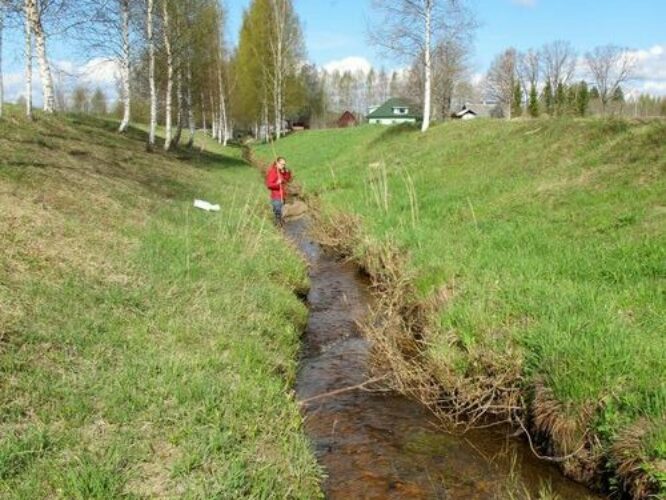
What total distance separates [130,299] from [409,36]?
25160 mm

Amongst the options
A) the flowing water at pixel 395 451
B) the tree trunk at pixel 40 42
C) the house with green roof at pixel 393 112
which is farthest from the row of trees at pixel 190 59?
the house with green roof at pixel 393 112

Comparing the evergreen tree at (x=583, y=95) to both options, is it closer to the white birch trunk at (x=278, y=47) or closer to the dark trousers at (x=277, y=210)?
the white birch trunk at (x=278, y=47)

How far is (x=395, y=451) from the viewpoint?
5242 mm

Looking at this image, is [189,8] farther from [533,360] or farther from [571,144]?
[533,360]

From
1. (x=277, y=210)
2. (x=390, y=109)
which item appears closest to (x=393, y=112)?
(x=390, y=109)

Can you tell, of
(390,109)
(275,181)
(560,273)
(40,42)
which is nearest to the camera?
(560,273)

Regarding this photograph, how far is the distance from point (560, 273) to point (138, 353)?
5.20m

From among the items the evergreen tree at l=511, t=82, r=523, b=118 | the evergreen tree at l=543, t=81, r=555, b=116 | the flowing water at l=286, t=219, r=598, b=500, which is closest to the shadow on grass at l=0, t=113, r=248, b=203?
the flowing water at l=286, t=219, r=598, b=500

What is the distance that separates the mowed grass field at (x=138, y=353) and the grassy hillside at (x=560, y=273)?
194 cm

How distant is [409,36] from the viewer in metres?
28.7

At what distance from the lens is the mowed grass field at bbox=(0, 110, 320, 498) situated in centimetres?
387

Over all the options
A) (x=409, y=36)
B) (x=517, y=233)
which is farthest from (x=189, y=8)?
(x=517, y=233)

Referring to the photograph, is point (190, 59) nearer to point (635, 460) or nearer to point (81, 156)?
point (81, 156)

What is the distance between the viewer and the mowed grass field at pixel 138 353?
3.87m
